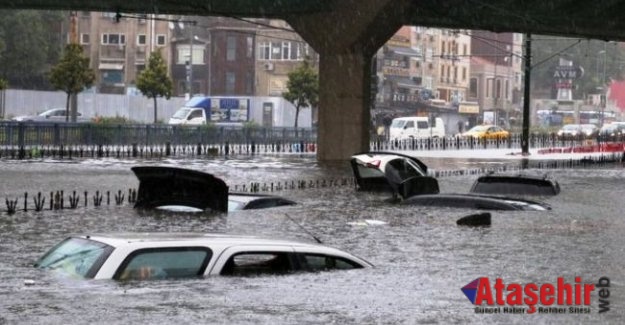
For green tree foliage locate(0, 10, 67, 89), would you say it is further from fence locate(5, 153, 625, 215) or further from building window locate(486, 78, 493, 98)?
fence locate(5, 153, 625, 215)

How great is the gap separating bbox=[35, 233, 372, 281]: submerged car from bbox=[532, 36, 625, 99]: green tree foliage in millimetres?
130738

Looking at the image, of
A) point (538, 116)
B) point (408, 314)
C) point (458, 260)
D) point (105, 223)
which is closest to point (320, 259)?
point (408, 314)

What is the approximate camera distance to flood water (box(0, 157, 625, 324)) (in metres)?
11.3

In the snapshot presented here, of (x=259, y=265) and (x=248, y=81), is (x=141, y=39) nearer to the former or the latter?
(x=248, y=81)

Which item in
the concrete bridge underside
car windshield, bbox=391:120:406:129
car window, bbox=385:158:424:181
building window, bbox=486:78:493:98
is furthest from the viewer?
building window, bbox=486:78:493:98

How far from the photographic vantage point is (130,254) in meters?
12.0

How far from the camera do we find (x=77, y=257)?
41.4ft

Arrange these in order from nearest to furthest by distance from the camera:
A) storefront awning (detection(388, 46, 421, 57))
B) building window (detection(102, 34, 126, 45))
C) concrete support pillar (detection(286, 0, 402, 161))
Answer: concrete support pillar (detection(286, 0, 402, 161)) < building window (detection(102, 34, 126, 45)) < storefront awning (detection(388, 46, 421, 57))

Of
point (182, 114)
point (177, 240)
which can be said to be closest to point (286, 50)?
point (182, 114)

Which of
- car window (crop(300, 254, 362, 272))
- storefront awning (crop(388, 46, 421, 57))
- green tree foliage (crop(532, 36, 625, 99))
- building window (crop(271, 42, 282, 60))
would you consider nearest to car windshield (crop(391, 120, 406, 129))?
building window (crop(271, 42, 282, 60))

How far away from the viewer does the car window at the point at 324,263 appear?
41.9 ft

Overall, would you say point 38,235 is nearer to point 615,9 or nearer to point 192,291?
point 192,291

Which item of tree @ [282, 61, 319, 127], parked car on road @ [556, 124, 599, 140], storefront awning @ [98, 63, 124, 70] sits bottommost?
parked car on road @ [556, 124, 599, 140]

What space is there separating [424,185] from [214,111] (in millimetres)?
55848
